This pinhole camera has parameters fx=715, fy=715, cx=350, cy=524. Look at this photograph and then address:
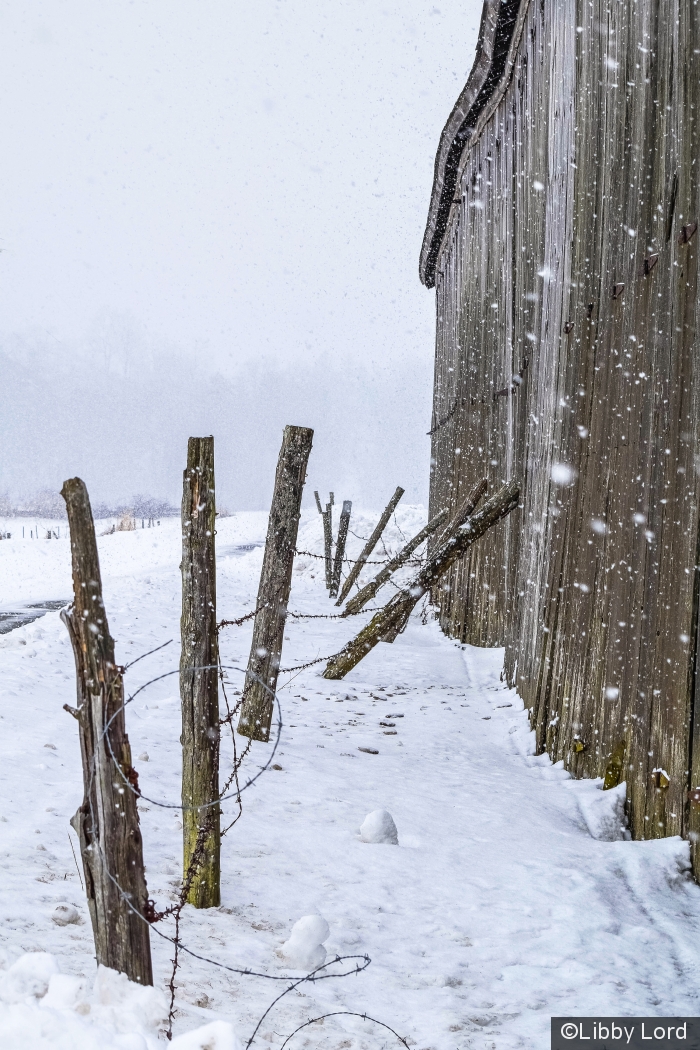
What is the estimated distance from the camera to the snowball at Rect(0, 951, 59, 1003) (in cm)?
174

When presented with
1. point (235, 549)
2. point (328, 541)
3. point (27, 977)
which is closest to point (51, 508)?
point (235, 549)

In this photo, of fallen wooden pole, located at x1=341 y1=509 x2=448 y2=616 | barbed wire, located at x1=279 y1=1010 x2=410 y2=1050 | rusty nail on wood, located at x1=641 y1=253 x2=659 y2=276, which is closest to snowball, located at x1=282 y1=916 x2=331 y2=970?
barbed wire, located at x1=279 y1=1010 x2=410 y2=1050

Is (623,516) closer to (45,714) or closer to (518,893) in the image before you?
(518,893)

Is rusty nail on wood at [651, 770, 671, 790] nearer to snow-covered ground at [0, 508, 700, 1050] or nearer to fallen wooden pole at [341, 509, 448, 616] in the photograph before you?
snow-covered ground at [0, 508, 700, 1050]

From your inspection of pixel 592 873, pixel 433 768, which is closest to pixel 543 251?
pixel 433 768

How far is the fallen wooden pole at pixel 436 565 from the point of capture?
5707mm

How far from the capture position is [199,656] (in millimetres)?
2809

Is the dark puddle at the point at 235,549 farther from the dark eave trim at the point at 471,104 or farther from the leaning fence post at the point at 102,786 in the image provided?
the leaning fence post at the point at 102,786

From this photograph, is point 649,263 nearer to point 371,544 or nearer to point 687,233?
point 687,233

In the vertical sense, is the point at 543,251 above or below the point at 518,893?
above

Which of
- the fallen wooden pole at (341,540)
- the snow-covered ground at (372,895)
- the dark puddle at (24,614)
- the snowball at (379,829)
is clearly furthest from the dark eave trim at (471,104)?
the dark puddle at (24,614)

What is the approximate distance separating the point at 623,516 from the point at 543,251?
10.6 feet

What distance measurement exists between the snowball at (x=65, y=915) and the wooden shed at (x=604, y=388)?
2.47 meters

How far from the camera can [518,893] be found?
9.77 feet
